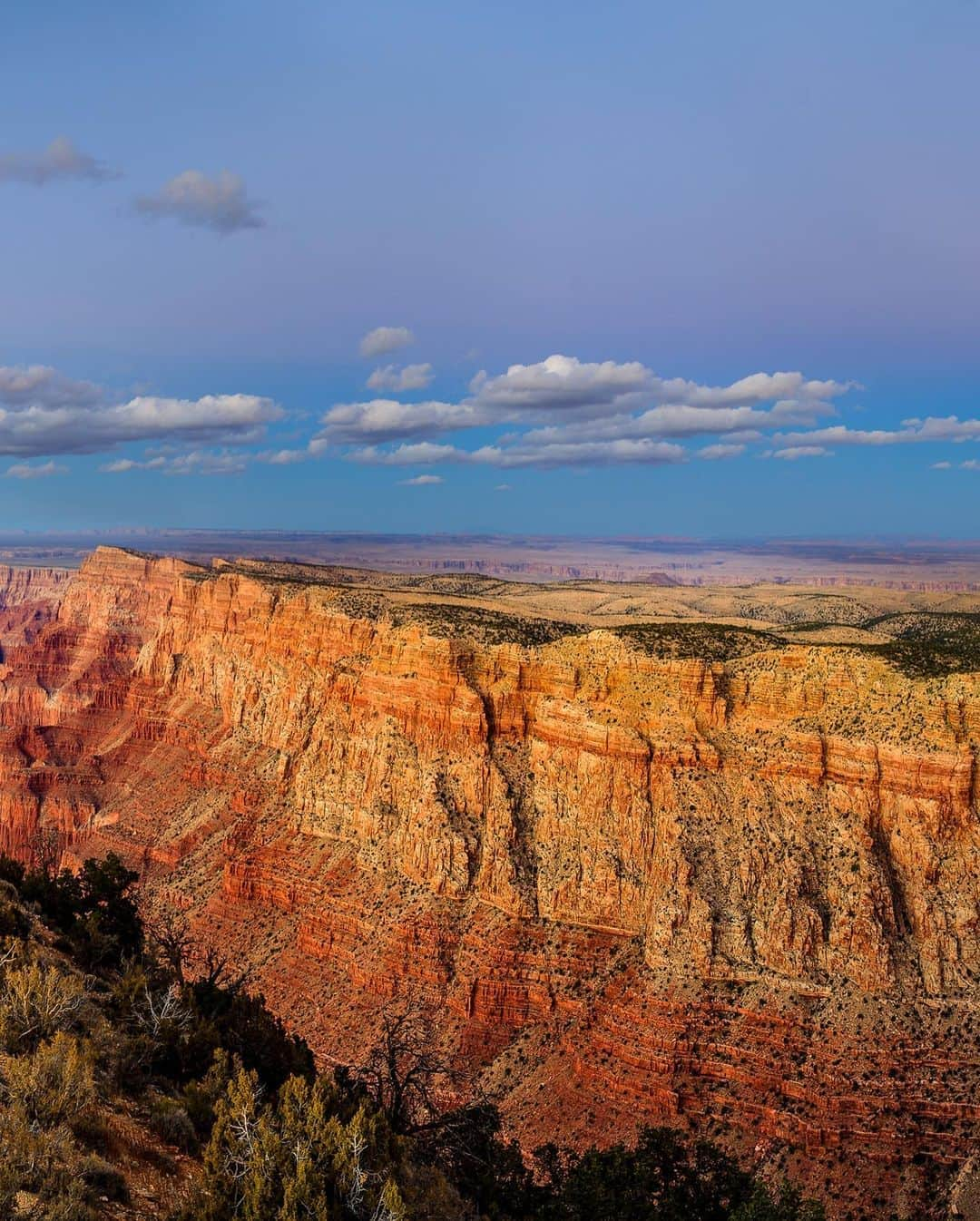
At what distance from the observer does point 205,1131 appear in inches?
931

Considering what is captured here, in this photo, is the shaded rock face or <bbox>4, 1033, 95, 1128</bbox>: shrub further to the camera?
the shaded rock face

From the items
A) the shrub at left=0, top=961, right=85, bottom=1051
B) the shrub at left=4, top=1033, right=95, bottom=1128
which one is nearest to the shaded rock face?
the shrub at left=0, top=961, right=85, bottom=1051

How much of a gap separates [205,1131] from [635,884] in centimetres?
3010

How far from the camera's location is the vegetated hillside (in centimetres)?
1888

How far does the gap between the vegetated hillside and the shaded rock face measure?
16.3ft

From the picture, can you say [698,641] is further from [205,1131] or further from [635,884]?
[205,1131]

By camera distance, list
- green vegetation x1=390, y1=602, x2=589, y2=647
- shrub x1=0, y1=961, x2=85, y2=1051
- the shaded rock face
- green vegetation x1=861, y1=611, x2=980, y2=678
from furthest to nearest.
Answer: green vegetation x1=390, y1=602, x2=589, y2=647 < green vegetation x1=861, y1=611, x2=980, y2=678 < the shaded rock face < shrub x1=0, y1=961, x2=85, y2=1051

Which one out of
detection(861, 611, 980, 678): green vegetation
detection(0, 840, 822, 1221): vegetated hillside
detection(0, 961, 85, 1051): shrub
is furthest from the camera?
detection(861, 611, 980, 678): green vegetation

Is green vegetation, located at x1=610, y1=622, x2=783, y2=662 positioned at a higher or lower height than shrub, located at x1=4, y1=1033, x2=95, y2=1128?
higher

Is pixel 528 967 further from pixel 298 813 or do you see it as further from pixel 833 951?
pixel 298 813

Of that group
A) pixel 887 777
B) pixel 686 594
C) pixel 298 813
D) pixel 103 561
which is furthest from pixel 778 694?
pixel 686 594

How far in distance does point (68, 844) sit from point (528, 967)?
50.2 meters

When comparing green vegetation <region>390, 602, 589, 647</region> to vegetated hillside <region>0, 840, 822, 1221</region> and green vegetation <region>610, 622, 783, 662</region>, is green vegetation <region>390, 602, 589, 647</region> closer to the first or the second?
green vegetation <region>610, 622, 783, 662</region>

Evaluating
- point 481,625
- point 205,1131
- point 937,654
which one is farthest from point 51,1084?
point 937,654
